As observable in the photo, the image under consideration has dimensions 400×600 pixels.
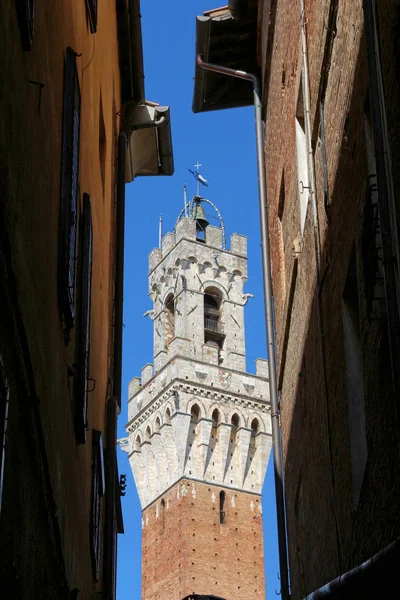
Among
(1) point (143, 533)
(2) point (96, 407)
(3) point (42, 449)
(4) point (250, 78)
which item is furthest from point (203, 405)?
(3) point (42, 449)

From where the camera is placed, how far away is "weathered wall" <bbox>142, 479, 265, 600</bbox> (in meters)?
42.9

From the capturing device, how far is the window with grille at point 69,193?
4.91 meters

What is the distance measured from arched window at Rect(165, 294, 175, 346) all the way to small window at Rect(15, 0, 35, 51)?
43172mm

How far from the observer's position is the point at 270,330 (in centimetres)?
1012

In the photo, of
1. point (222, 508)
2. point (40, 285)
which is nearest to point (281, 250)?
point (40, 285)

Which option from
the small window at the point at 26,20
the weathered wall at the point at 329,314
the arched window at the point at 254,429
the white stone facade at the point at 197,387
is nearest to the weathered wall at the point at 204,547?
the white stone facade at the point at 197,387

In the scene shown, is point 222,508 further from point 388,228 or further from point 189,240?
point 388,228

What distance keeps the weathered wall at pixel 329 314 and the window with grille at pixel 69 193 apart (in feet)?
4.08

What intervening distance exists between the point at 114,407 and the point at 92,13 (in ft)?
11.2

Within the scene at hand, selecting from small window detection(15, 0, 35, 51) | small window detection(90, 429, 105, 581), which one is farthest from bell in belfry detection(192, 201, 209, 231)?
small window detection(15, 0, 35, 51)

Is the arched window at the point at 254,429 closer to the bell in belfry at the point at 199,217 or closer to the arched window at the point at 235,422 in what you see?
the arched window at the point at 235,422

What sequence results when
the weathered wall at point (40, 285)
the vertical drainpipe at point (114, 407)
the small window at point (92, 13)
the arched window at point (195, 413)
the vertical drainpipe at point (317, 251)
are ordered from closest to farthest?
the weathered wall at point (40, 285)
the vertical drainpipe at point (317, 251)
the small window at point (92, 13)
the vertical drainpipe at point (114, 407)
the arched window at point (195, 413)

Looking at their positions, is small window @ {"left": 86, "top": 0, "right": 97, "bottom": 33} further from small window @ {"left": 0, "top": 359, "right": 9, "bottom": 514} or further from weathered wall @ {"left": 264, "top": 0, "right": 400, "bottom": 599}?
small window @ {"left": 0, "top": 359, "right": 9, "bottom": 514}

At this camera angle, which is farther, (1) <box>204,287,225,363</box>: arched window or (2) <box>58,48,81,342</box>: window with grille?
(1) <box>204,287,225,363</box>: arched window
